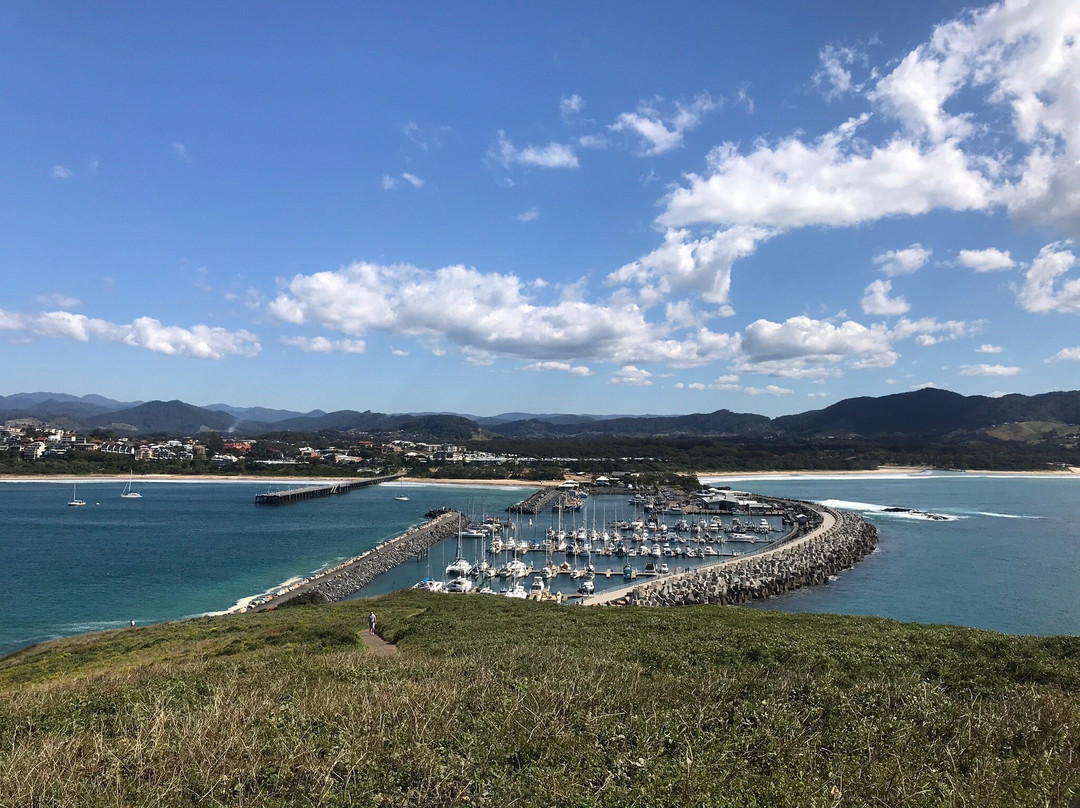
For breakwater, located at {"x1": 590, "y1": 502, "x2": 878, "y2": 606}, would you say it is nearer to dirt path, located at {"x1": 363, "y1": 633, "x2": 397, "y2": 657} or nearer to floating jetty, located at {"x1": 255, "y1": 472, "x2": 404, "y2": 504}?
dirt path, located at {"x1": 363, "y1": 633, "x2": 397, "y2": 657}

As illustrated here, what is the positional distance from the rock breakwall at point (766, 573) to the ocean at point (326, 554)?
4.58 ft

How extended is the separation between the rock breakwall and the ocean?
1395mm

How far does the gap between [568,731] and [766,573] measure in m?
36.8

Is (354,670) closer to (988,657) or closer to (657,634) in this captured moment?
(657,634)

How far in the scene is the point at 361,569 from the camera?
133 ft

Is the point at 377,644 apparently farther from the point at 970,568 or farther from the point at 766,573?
the point at 970,568

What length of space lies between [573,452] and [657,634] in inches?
5330

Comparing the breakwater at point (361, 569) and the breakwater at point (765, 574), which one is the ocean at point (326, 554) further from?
the breakwater at point (765, 574)

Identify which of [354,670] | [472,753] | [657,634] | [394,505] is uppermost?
[472,753]

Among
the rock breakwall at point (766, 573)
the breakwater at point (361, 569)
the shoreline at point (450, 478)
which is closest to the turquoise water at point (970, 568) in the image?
the rock breakwall at point (766, 573)

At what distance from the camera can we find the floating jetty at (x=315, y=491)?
7988 centimetres

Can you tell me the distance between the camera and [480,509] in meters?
76.7

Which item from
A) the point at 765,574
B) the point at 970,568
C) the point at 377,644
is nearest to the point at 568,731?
the point at 377,644

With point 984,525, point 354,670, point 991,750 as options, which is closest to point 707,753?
point 991,750
